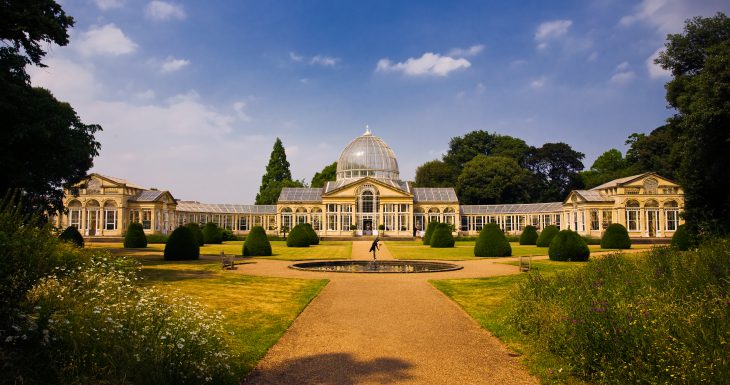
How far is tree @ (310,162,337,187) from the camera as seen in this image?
309ft

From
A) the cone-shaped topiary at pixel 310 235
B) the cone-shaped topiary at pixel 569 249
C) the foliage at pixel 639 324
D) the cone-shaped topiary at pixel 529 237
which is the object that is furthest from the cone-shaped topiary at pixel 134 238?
the cone-shaped topiary at pixel 529 237

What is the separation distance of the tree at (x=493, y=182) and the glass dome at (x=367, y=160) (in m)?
11.9

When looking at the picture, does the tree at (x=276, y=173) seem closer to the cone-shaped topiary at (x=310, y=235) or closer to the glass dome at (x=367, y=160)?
the glass dome at (x=367, y=160)

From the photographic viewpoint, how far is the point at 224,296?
14117 mm

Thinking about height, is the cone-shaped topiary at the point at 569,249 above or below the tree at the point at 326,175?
below

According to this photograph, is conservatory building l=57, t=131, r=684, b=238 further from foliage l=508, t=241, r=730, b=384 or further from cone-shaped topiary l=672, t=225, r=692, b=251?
foliage l=508, t=241, r=730, b=384

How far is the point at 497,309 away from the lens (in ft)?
42.6

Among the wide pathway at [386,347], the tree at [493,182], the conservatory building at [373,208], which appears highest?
the tree at [493,182]

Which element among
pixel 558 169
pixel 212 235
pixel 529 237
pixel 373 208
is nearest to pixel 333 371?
pixel 212 235

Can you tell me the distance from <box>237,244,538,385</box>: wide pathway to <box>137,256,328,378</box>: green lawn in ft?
1.07

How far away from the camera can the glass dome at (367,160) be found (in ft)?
250

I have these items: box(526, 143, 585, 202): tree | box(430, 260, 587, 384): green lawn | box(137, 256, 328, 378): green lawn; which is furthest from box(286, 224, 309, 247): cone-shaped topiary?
box(526, 143, 585, 202): tree

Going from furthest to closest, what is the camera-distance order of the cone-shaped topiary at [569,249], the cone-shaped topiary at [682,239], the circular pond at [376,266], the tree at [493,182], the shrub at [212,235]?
the tree at [493,182] → the shrub at [212,235] → the cone-shaped topiary at [682,239] → the cone-shaped topiary at [569,249] → the circular pond at [376,266]

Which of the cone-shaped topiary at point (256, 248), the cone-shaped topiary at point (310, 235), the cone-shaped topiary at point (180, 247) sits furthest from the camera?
the cone-shaped topiary at point (310, 235)
